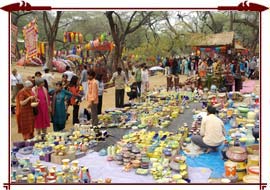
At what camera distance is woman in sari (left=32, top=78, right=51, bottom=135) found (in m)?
7.43

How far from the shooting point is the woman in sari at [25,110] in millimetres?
6996

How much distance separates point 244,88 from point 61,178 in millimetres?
5229

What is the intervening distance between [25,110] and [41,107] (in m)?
0.42

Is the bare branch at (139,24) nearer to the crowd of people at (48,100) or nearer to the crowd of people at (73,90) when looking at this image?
the crowd of people at (73,90)

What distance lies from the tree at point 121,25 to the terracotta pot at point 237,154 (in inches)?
165

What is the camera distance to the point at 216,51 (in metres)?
11.1

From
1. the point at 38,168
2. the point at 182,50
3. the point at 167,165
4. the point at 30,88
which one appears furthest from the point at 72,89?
the point at 182,50

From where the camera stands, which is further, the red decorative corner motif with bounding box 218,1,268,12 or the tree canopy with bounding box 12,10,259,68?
the tree canopy with bounding box 12,10,259,68

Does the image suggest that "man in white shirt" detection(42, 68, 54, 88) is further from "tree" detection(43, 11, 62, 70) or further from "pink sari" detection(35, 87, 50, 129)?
"pink sari" detection(35, 87, 50, 129)

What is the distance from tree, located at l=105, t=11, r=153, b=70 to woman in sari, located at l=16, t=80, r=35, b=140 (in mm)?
2880

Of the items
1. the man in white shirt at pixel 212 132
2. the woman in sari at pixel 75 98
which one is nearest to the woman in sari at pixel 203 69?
the woman in sari at pixel 75 98

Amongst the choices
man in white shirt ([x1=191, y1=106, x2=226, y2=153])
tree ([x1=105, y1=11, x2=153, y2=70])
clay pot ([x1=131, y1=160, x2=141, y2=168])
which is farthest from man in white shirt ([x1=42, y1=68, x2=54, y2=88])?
man in white shirt ([x1=191, y1=106, x2=226, y2=153])

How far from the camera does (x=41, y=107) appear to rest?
7441mm

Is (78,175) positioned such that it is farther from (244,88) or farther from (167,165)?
(244,88)
